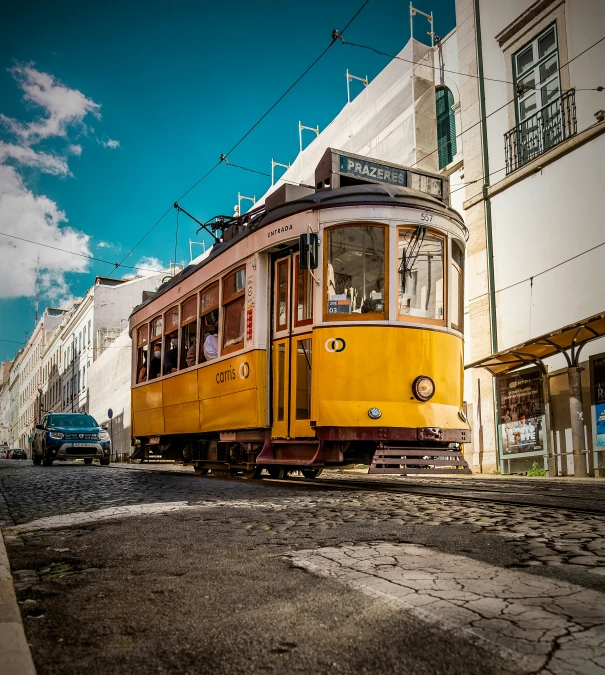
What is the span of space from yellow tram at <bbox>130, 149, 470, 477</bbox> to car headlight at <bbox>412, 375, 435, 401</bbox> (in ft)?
0.05

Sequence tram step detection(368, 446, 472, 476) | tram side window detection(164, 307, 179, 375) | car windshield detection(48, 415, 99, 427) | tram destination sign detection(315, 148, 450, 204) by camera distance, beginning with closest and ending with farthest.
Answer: tram step detection(368, 446, 472, 476)
tram destination sign detection(315, 148, 450, 204)
tram side window detection(164, 307, 179, 375)
car windshield detection(48, 415, 99, 427)

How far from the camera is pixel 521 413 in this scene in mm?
14047

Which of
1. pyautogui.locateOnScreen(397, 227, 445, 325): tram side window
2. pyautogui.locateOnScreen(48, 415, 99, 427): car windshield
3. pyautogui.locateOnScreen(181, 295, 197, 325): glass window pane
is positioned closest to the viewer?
pyautogui.locateOnScreen(397, 227, 445, 325): tram side window

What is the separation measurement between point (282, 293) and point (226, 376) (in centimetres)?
160

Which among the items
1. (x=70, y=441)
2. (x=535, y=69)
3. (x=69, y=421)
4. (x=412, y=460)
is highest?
(x=535, y=69)

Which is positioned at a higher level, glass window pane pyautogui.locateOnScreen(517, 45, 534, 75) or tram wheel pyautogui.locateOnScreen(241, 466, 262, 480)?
glass window pane pyautogui.locateOnScreen(517, 45, 534, 75)

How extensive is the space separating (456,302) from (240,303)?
2989mm

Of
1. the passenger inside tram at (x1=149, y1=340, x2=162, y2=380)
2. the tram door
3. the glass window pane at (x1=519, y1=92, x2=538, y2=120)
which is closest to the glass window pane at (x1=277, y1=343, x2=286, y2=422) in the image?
the tram door

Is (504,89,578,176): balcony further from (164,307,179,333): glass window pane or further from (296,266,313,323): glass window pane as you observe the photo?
(164,307,179,333): glass window pane

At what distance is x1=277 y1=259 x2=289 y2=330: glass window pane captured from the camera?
8.97 metres

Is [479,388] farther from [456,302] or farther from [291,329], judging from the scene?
[291,329]

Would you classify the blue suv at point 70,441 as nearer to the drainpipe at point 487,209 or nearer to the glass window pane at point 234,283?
the glass window pane at point 234,283

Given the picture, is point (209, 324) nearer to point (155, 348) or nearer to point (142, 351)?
point (155, 348)

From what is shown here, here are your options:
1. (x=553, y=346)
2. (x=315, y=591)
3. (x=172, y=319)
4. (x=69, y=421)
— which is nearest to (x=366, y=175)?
(x=172, y=319)
